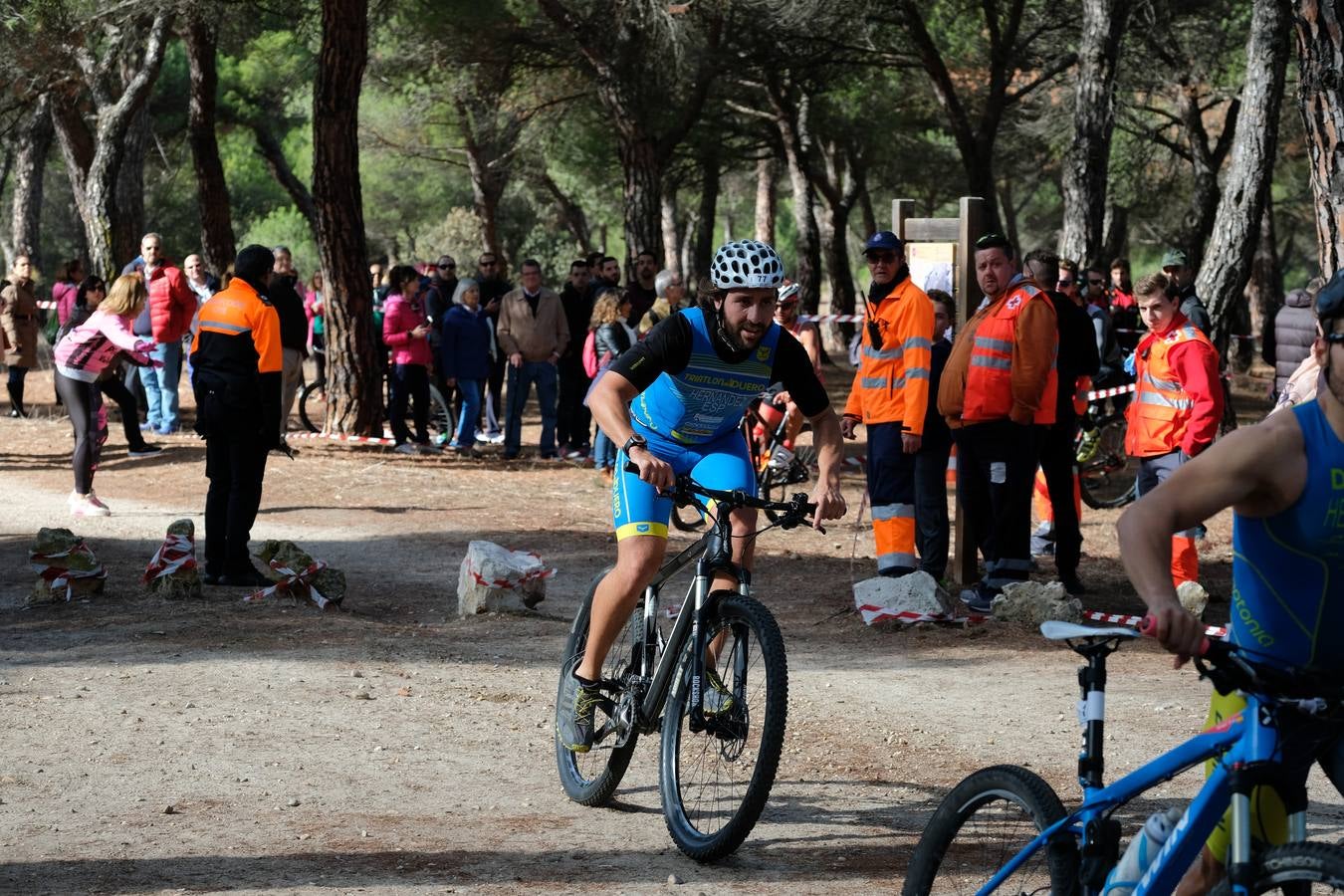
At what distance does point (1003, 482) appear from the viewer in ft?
31.7

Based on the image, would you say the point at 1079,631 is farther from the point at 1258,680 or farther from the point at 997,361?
the point at 997,361

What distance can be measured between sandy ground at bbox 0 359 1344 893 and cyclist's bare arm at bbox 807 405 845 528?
102 centimetres

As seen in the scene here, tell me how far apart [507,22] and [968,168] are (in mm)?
7236

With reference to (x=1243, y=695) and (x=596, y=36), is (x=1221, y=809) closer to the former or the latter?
(x=1243, y=695)

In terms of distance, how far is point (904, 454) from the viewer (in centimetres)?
1016

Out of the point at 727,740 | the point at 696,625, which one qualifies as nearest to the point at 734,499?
the point at 696,625


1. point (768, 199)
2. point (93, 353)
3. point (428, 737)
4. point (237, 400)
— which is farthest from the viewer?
point (768, 199)

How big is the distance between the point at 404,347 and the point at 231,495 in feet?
23.8

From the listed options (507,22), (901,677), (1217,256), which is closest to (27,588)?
(901,677)

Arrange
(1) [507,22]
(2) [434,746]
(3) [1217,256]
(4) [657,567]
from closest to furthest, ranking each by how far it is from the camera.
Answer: (4) [657,567] < (2) [434,746] < (3) [1217,256] < (1) [507,22]

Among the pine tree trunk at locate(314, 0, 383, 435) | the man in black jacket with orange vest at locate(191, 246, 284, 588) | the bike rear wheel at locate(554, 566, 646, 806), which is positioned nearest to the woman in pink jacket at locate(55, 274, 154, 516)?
the man in black jacket with orange vest at locate(191, 246, 284, 588)

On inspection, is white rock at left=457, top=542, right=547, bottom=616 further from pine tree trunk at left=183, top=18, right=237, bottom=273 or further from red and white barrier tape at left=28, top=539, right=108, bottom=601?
pine tree trunk at left=183, top=18, right=237, bottom=273

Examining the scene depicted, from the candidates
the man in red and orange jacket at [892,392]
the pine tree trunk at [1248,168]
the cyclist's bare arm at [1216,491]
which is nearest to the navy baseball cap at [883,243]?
the man in red and orange jacket at [892,392]

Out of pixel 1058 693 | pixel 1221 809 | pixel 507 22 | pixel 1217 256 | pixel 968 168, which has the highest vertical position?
pixel 507 22
